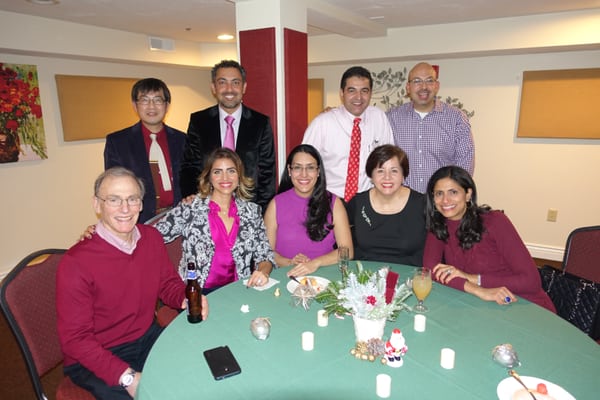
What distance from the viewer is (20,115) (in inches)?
163

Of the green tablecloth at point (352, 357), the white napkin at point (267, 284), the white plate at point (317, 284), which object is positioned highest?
the white plate at point (317, 284)

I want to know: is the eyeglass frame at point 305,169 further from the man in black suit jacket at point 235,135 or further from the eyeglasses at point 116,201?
the eyeglasses at point 116,201

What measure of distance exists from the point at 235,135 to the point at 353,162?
915mm

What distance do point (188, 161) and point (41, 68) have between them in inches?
105

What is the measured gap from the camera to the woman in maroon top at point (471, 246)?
76.3 inches

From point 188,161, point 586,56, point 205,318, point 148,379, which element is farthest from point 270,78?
point 586,56

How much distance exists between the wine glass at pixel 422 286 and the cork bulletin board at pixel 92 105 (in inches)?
172

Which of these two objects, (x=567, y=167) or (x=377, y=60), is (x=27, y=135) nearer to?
(x=377, y=60)

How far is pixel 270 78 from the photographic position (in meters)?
3.22

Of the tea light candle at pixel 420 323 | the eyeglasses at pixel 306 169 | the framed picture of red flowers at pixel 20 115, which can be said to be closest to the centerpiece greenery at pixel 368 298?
the tea light candle at pixel 420 323

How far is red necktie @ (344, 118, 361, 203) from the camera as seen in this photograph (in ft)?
10.2

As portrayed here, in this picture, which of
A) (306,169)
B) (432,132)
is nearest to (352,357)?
(306,169)

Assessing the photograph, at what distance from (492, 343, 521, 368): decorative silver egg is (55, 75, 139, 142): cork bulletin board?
4.77m

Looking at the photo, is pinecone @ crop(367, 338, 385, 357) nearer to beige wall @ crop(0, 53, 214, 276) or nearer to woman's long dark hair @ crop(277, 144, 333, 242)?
woman's long dark hair @ crop(277, 144, 333, 242)
